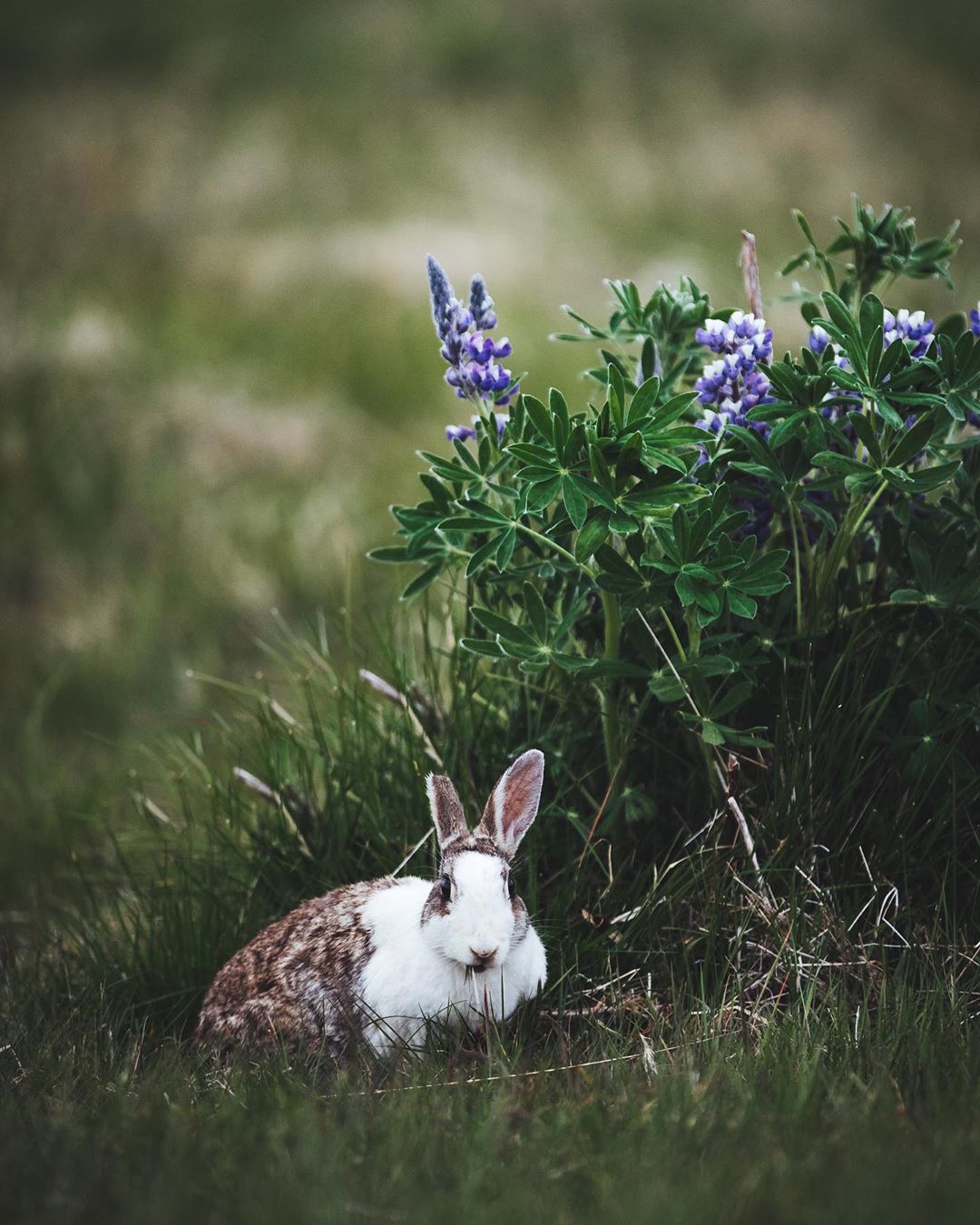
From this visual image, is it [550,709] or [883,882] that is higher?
[550,709]

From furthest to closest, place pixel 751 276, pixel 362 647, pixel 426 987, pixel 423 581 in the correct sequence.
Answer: pixel 362 647 → pixel 751 276 → pixel 423 581 → pixel 426 987

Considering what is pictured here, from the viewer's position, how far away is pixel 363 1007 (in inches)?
120

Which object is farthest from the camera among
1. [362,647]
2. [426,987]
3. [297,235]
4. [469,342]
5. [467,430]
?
[297,235]

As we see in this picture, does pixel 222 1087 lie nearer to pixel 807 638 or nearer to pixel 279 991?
pixel 279 991

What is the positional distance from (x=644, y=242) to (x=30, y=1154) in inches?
373

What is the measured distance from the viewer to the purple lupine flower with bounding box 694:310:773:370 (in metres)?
3.40

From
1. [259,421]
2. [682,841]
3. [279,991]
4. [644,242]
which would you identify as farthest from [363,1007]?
[644,242]

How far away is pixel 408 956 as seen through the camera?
3.03m

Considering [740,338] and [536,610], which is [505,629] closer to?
[536,610]

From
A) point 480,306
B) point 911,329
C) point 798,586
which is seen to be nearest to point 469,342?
point 480,306

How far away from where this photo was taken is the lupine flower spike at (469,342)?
11.1ft

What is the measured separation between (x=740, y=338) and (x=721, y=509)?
1.74 ft

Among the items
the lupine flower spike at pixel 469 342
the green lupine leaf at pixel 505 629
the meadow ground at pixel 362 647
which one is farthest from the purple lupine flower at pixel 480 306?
the meadow ground at pixel 362 647

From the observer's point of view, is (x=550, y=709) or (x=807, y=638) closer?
(x=807, y=638)
